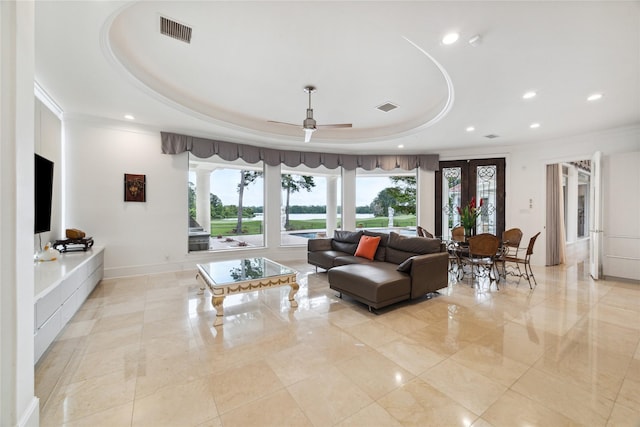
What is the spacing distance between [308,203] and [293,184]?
26.7 inches

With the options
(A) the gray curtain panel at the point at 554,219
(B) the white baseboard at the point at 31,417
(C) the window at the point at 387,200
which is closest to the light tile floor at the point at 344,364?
(B) the white baseboard at the point at 31,417

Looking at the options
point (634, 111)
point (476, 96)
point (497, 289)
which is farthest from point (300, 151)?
point (634, 111)

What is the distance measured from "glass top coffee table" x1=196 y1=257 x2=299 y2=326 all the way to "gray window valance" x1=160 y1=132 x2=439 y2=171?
2.64 metres

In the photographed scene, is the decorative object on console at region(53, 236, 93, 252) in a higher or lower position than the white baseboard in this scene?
higher

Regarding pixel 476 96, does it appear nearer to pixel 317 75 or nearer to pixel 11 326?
pixel 317 75

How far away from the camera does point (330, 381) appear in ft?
6.40

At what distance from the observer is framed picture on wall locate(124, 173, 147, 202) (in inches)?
187

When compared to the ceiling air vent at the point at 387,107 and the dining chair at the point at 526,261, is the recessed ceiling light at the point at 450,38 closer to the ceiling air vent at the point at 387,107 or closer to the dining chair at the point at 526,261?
the ceiling air vent at the point at 387,107

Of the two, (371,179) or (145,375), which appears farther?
(371,179)

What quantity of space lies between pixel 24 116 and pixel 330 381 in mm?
2471

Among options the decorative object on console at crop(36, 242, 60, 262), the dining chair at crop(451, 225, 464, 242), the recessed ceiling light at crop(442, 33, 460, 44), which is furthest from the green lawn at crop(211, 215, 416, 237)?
the recessed ceiling light at crop(442, 33, 460, 44)

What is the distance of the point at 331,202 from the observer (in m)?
7.46

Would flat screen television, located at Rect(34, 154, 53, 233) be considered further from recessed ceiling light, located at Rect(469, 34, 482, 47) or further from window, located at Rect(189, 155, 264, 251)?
recessed ceiling light, located at Rect(469, 34, 482, 47)

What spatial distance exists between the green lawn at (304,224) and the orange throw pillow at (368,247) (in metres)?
2.57
